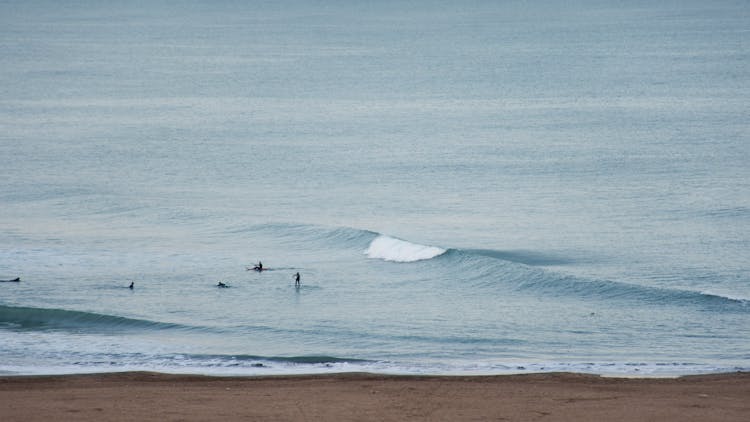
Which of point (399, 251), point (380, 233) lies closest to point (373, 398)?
point (399, 251)

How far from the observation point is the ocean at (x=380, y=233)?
35.9 metres

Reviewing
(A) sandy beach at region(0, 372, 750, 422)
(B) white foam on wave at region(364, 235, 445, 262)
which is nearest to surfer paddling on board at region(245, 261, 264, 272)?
(B) white foam on wave at region(364, 235, 445, 262)

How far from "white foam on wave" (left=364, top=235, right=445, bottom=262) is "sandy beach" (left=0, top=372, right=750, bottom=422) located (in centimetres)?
1715

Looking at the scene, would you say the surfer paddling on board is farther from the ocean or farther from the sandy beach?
the sandy beach

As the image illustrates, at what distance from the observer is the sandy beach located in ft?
85.1

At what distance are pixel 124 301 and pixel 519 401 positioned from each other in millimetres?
18929

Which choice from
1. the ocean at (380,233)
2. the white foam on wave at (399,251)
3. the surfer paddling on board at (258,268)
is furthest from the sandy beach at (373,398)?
the white foam on wave at (399,251)

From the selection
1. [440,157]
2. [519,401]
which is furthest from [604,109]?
[519,401]

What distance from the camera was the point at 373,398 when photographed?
2792 cm

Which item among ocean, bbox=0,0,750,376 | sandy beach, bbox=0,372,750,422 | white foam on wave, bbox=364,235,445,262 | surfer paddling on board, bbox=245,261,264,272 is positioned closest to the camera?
sandy beach, bbox=0,372,750,422

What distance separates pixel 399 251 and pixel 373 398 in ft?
71.3

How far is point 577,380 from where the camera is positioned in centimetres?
3041

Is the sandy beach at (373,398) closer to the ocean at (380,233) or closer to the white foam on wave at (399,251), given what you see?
the ocean at (380,233)

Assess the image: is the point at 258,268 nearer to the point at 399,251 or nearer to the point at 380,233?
the point at 399,251
